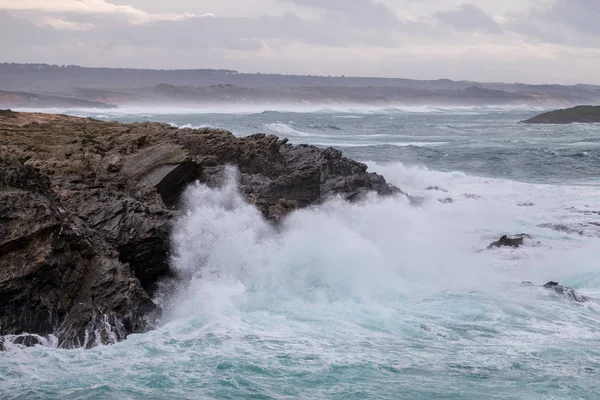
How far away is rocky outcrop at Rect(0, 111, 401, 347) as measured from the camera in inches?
320

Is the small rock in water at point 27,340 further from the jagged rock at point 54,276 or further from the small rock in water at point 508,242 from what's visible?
the small rock in water at point 508,242

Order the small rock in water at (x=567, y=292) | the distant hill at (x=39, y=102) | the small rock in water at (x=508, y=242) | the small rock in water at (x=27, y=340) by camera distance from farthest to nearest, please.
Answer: the distant hill at (x=39, y=102), the small rock in water at (x=508, y=242), the small rock in water at (x=567, y=292), the small rock in water at (x=27, y=340)

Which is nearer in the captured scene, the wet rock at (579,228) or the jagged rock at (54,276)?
the jagged rock at (54,276)

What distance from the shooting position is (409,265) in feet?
40.9

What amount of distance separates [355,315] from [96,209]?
3273 mm

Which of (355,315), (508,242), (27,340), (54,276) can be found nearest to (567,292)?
(355,315)

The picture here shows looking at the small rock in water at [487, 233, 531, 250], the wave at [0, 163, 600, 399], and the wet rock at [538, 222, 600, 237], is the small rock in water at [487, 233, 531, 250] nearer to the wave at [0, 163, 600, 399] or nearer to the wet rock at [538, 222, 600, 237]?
the wave at [0, 163, 600, 399]

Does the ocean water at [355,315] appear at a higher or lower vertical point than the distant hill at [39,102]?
lower


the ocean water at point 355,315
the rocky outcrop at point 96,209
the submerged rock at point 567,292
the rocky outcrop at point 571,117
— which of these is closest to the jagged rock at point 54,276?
the rocky outcrop at point 96,209

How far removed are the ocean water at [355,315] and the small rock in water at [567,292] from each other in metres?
0.12

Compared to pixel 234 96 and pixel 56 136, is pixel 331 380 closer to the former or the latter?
pixel 56 136

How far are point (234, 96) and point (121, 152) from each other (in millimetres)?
103998

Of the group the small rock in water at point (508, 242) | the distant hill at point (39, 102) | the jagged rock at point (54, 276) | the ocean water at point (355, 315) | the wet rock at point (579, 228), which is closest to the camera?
the ocean water at point (355, 315)

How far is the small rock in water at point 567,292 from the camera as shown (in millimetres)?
10828
